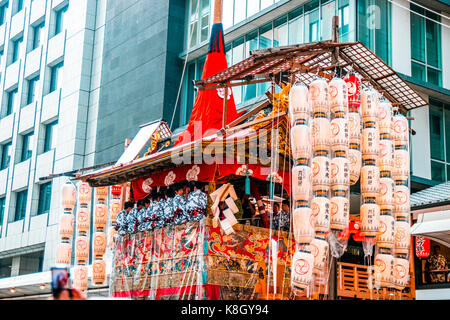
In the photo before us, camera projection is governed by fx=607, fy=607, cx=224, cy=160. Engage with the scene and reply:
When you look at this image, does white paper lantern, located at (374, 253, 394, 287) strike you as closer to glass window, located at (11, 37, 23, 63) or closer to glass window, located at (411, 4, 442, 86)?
glass window, located at (411, 4, 442, 86)

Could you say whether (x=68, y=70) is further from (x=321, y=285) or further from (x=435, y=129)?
(x=321, y=285)

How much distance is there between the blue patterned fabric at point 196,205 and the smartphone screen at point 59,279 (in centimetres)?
675

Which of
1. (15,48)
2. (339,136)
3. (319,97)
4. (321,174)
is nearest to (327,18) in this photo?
(319,97)

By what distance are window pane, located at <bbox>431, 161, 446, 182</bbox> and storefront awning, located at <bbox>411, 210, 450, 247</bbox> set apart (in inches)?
190

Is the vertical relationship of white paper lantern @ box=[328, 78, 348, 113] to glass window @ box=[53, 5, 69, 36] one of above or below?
below

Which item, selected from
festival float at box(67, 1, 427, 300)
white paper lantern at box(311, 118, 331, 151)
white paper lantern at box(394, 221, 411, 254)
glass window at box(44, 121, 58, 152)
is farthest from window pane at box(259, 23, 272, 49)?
glass window at box(44, 121, 58, 152)

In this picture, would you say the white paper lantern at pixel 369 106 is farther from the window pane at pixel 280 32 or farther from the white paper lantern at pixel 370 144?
the window pane at pixel 280 32

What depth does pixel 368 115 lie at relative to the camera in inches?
410

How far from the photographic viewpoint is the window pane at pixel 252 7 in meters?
22.8

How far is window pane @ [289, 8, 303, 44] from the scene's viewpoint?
68.7 ft

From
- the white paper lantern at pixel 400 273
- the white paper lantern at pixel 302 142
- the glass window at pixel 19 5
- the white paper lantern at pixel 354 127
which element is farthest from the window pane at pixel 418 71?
the glass window at pixel 19 5

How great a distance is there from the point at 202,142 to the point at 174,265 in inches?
96.7
